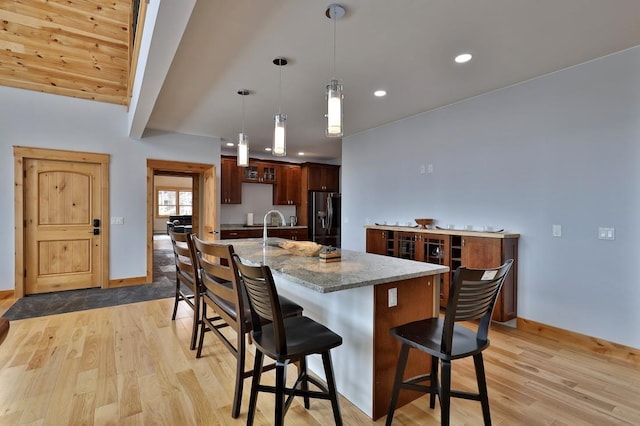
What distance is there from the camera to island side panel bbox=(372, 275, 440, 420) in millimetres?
1843

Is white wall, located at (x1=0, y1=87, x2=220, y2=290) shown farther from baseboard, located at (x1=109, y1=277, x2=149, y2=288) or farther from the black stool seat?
the black stool seat

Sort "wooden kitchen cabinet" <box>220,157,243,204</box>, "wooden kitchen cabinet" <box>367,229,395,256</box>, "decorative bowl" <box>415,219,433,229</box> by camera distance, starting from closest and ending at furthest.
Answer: "decorative bowl" <box>415,219,433,229</box> → "wooden kitchen cabinet" <box>367,229,395,256</box> → "wooden kitchen cabinet" <box>220,157,243,204</box>

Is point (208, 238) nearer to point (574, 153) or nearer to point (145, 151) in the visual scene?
point (145, 151)

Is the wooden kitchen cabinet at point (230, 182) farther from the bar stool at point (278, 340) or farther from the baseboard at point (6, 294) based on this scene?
the bar stool at point (278, 340)

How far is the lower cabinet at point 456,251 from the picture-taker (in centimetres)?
327

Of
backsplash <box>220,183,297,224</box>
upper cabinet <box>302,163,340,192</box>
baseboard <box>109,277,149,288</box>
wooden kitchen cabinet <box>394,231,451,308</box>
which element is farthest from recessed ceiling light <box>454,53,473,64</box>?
backsplash <box>220,183,297,224</box>

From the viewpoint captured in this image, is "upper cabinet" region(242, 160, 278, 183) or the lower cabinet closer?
the lower cabinet

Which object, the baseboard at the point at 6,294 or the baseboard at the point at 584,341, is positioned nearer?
the baseboard at the point at 584,341

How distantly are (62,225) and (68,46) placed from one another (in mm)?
2399

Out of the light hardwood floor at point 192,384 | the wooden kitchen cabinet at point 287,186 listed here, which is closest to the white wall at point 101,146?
the light hardwood floor at point 192,384

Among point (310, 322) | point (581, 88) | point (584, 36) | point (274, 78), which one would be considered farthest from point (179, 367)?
point (581, 88)

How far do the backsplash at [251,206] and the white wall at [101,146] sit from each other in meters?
1.69

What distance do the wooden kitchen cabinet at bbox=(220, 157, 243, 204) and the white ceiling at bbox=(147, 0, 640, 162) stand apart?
260 cm

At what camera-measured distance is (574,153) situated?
3.03 m
